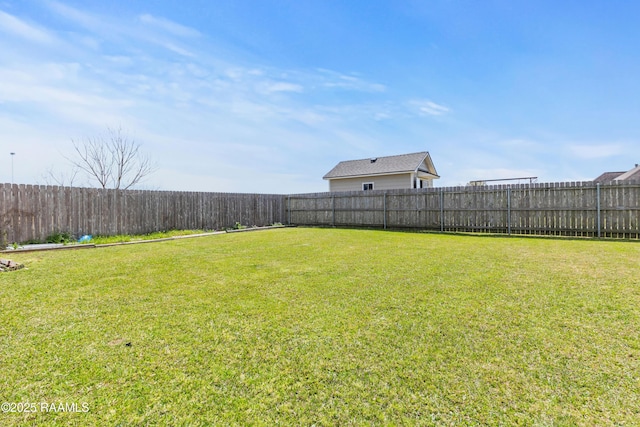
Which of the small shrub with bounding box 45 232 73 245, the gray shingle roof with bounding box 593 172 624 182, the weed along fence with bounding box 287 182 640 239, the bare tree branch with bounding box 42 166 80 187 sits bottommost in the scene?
the small shrub with bounding box 45 232 73 245

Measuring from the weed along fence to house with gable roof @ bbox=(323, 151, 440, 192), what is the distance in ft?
21.9

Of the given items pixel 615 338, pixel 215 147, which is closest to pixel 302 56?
pixel 215 147

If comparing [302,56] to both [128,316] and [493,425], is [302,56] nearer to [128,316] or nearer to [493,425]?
[128,316]

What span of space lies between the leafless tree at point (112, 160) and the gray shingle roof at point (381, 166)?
11.8 m

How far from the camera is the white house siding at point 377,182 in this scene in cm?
1897

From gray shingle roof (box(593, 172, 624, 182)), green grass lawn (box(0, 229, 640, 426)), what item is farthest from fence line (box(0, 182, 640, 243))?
gray shingle roof (box(593, 172, 624, 182))

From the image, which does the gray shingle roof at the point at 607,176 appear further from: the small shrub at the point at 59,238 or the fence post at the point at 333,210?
the small shrub at the point at 59,238

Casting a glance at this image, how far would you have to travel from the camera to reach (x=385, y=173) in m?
19.4

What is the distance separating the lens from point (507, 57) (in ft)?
32.1

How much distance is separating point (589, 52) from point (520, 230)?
571 cm

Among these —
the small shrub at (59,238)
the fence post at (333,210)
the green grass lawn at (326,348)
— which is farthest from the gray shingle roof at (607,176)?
the small shrub at (59,238)

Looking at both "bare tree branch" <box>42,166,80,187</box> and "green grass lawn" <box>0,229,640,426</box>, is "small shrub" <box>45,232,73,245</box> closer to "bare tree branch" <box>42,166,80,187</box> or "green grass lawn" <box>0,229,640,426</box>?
"green grass lawn" <box>0,229,640,426</box>

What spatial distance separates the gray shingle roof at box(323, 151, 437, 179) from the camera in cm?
1900

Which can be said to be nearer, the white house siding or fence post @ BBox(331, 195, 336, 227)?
fence post @ BBox(331, 195, 336, 227)
